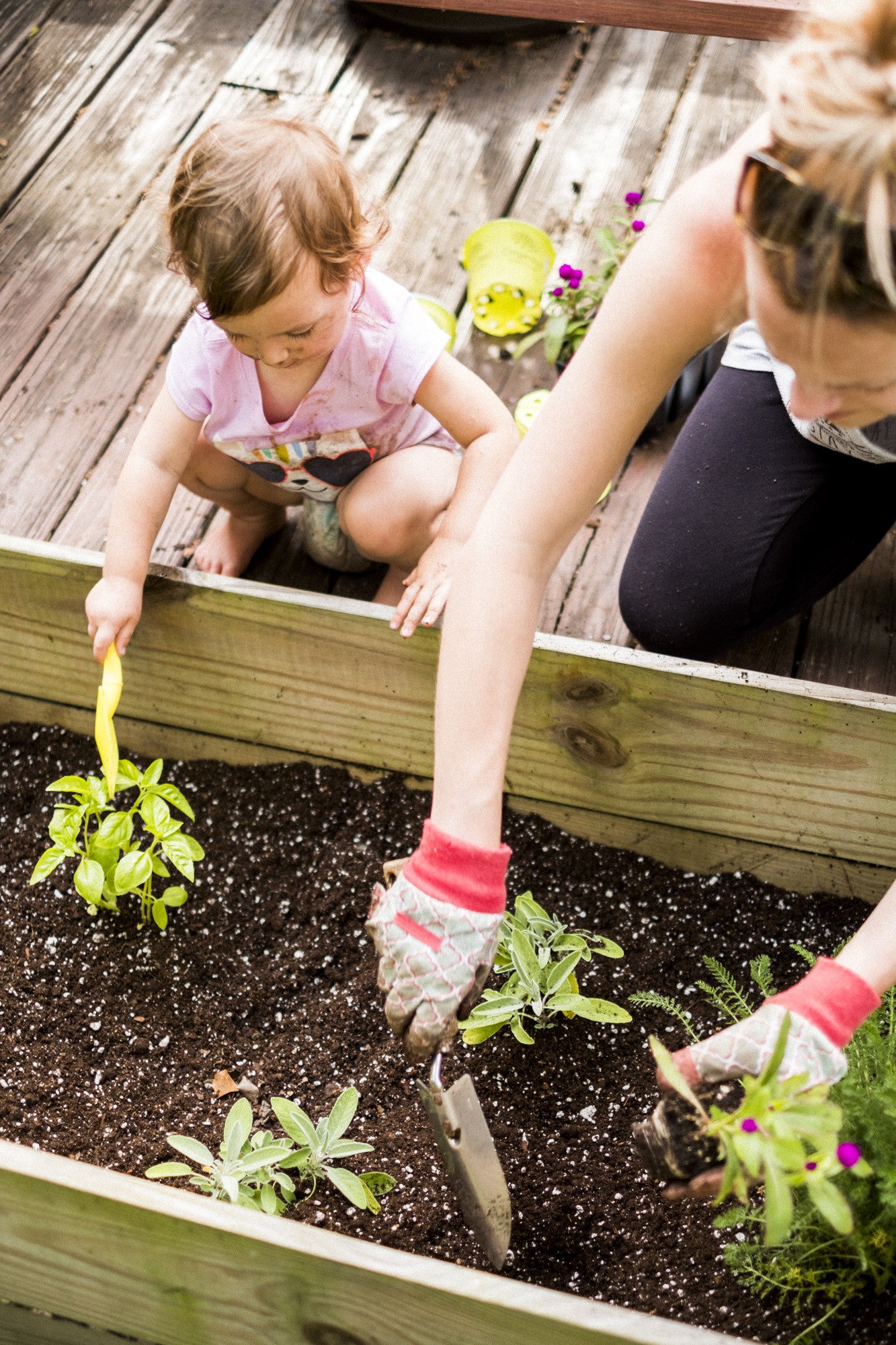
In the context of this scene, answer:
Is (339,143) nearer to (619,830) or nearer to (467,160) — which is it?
(467,160)

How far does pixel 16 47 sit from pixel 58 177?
525 mm

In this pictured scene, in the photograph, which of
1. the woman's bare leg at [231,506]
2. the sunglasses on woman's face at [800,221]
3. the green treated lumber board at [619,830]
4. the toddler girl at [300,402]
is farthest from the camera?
the woman's bare leg at [231,506]

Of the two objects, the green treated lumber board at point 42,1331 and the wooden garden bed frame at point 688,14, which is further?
the wooden garden bed frame at point 688,14

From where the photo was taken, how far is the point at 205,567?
1.83m

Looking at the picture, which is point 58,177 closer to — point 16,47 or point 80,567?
point 16,47

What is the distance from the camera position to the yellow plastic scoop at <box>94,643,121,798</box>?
141 centimetres

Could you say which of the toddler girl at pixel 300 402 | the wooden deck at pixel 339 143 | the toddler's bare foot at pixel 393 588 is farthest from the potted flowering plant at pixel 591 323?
the toddler's bare foot at pixel 393 588

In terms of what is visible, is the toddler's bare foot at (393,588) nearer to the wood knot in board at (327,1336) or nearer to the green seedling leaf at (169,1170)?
the green seedling leaf at (169,1170)

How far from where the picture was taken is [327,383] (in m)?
1.54

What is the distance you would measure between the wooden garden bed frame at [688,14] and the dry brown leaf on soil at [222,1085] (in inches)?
71.7

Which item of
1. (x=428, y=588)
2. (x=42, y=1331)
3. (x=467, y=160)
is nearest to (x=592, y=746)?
(x=428, y=588)

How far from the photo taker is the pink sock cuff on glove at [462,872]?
105 centimetres

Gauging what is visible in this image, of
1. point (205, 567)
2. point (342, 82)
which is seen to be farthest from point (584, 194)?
point (205, 567)

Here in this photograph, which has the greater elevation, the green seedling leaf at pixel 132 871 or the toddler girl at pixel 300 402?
the toddler girl at pixel 300 402
